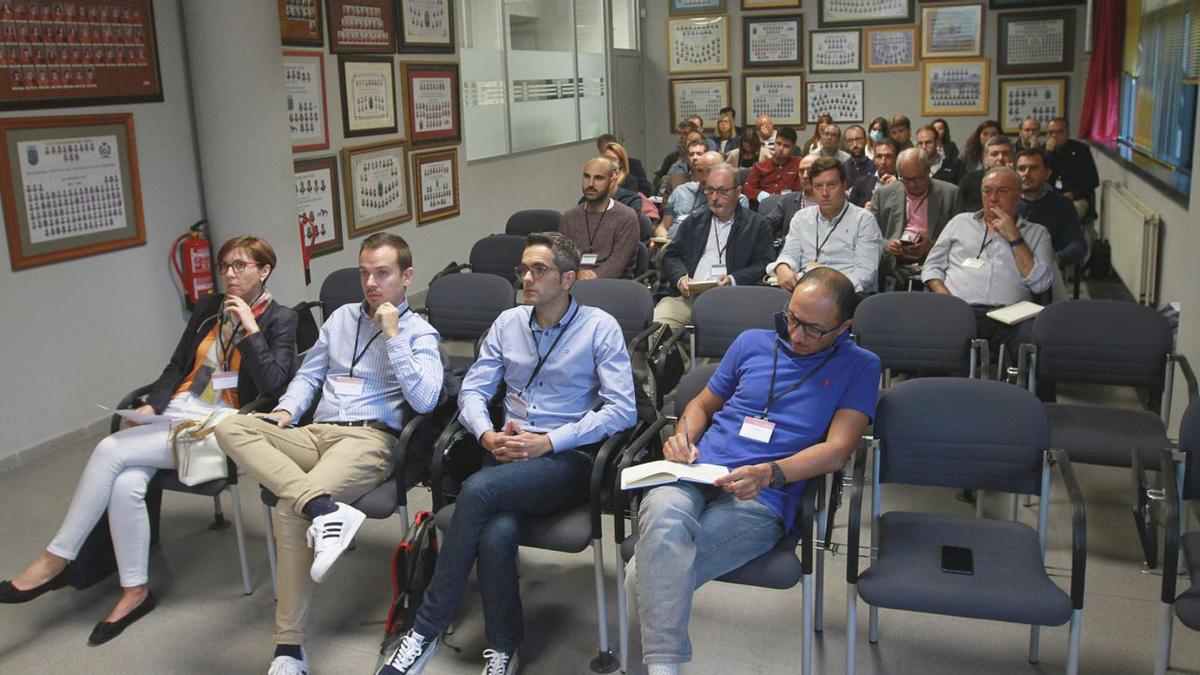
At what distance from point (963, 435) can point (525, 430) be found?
4.50ft

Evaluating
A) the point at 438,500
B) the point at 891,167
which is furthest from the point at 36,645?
the point at 891,167

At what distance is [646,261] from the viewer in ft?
19.5

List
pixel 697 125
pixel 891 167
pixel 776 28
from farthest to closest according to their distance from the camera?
1. pixel 776 28
2. pixel 697 125
3. pixel 891 167

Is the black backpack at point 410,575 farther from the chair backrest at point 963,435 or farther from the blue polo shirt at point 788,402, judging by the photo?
the chair backrest at point 963,435

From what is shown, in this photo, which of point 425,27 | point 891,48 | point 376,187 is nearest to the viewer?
point 376,187

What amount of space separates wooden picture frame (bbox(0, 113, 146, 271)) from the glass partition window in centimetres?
370

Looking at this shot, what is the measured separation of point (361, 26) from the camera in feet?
22.9

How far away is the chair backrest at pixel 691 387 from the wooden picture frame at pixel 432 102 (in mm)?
4968

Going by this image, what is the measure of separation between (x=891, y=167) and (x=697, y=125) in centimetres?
310

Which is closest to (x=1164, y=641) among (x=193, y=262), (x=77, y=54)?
(x=193, y=262)

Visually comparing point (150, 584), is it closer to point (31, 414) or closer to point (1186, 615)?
point (31, 414)

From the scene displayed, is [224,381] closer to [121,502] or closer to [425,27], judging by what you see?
[121,502]

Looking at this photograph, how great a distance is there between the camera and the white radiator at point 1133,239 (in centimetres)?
587

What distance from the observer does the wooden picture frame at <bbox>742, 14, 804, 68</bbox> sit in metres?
12.3
